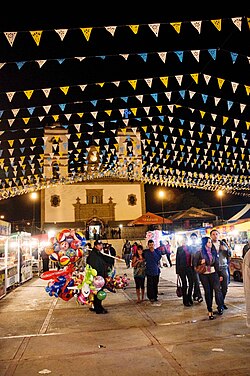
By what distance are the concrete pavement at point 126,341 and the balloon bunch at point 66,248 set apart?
125cm

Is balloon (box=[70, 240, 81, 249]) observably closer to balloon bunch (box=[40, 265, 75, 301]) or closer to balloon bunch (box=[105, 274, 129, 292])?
balloon bunch (box=[40, 265, 75, 301])

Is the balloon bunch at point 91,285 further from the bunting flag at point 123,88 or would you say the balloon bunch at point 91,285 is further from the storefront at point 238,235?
the storefront at point 238,235

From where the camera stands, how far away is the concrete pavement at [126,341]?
4379 millimetres

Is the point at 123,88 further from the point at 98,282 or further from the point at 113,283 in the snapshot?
the point at 98,282

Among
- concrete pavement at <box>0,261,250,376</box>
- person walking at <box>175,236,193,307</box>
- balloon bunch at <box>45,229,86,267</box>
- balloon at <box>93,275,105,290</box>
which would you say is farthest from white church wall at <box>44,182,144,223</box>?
balloon at <box>93,275,105,290</box>


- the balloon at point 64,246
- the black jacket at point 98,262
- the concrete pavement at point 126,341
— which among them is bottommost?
the concrete pavement at point 126,341

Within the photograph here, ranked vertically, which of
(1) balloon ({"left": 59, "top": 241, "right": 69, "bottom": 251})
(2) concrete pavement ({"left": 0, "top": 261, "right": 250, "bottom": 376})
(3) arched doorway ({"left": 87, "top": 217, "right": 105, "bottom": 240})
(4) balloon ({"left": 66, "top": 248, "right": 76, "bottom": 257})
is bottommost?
(2) concrete pavement ({"left": 0, "top": 261, "right": 250, "bottom": 376})

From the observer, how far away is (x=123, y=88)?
1093 cm

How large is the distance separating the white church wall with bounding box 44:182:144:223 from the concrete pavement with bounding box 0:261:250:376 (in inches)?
1064

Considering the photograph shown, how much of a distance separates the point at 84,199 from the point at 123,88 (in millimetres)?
26340

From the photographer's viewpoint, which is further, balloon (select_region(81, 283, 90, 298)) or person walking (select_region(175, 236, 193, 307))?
person walking (select_region(175, 236, 193, 307))

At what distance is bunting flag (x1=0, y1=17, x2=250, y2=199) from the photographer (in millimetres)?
8375

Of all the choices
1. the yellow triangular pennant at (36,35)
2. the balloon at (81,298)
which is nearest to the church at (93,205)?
the balloon at (81,298)

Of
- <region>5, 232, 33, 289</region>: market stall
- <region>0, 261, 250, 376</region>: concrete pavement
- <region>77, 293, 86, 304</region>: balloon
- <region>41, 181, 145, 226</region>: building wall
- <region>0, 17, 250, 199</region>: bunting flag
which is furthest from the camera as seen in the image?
<region>41, 181, 145, 226</region>: building wall
